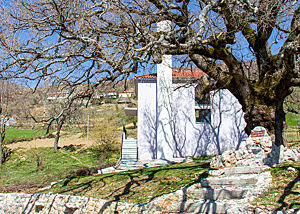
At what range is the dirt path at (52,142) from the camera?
26.9 metres

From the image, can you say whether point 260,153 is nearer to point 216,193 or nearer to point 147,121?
point 216,193

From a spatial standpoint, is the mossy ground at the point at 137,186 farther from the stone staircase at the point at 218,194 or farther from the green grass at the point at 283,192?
the green grass at the point at 283,192

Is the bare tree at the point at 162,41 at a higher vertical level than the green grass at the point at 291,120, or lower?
higher

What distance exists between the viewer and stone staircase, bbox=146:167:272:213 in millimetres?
4977

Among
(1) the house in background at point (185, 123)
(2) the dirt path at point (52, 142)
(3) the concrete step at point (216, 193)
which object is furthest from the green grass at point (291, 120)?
(3) the concrete step at point (216, 193)

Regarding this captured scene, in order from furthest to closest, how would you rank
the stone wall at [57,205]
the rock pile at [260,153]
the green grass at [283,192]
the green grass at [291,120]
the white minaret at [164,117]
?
the green grass at [291,120] → the white minaret at [164,117] → the rock pile at [260,153] → the stone wall at [57,205] → the green grass at [283,192]

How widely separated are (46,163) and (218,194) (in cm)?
1721

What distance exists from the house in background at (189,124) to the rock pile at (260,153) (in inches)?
364

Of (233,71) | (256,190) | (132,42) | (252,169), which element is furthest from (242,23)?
(256,190)

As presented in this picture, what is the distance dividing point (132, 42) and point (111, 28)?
3.76 feet

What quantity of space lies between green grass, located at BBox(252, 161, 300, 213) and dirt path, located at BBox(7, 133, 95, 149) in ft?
69.8

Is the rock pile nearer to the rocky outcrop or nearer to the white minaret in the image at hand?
the rocky outcrop

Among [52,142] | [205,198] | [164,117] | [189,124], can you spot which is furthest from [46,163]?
→ [205,198]

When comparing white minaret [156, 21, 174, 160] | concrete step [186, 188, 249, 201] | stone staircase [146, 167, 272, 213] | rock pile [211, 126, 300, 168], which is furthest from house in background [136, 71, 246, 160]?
concrete step [186, 188, 249, 201]
